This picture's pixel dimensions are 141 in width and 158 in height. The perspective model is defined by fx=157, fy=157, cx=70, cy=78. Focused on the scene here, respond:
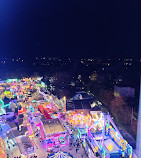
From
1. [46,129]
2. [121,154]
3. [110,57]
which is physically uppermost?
[110,57]

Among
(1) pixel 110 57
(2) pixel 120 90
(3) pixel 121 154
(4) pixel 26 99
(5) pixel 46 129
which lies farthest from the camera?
(1) pixel 110 57

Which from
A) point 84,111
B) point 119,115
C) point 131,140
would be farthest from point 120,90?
point 131,140

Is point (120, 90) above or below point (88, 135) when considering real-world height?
above

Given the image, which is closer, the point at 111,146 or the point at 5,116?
the point at 111,146

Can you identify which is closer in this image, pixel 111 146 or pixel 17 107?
pixel 111 146

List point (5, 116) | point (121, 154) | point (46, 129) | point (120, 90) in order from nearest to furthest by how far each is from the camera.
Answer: point (121, 154) → point (46, 129) → point (5, 116) → point (120, 90)

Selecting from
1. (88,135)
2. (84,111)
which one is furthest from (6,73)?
(88,135)

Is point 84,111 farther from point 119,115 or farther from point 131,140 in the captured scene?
point 131,140

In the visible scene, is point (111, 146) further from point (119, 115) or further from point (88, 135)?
point (119, 115)

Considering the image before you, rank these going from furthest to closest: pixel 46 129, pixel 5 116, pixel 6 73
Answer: pixel 6 73 → pixel 5 116 → pixel 46 129
